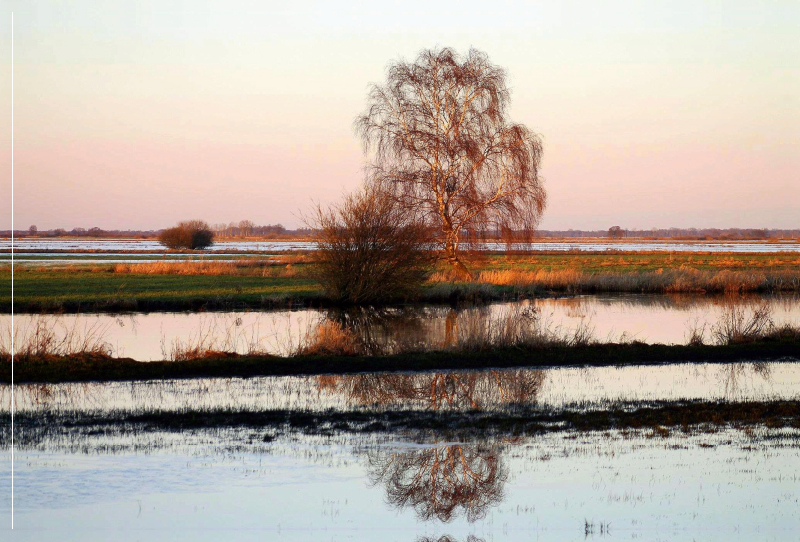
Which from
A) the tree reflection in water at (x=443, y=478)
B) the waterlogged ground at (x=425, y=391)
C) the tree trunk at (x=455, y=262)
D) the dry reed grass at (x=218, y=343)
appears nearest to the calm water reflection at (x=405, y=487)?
the tree reflection in water at (x=443, y=478)

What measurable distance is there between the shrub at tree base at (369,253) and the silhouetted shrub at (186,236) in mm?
64205

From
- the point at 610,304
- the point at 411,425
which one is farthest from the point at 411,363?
the point at 610,304

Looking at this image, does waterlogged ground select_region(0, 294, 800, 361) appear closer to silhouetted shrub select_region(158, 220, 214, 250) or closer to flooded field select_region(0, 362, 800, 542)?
flooded field select_region(0, 362, 800, 542)

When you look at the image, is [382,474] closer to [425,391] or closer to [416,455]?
[416,455]

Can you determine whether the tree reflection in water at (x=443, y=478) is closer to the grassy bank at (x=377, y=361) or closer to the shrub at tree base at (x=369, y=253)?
the grassy bank at (x=377, y=361)

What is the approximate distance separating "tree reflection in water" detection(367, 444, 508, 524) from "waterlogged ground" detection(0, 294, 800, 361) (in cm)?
875

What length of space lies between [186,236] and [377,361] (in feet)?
263

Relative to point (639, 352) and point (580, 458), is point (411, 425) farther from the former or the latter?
point (639, 352)

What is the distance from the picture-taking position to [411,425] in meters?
11.1

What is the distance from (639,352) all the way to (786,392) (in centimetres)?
436

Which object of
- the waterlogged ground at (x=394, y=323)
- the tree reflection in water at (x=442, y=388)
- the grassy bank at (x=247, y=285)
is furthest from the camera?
the grassy bank at (x=247, y=285)

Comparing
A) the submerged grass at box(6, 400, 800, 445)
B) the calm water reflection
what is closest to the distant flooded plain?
the submerged grass at box(6, 400, 800, 445)

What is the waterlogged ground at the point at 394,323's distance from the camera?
1981cm

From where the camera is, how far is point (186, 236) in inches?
3634
